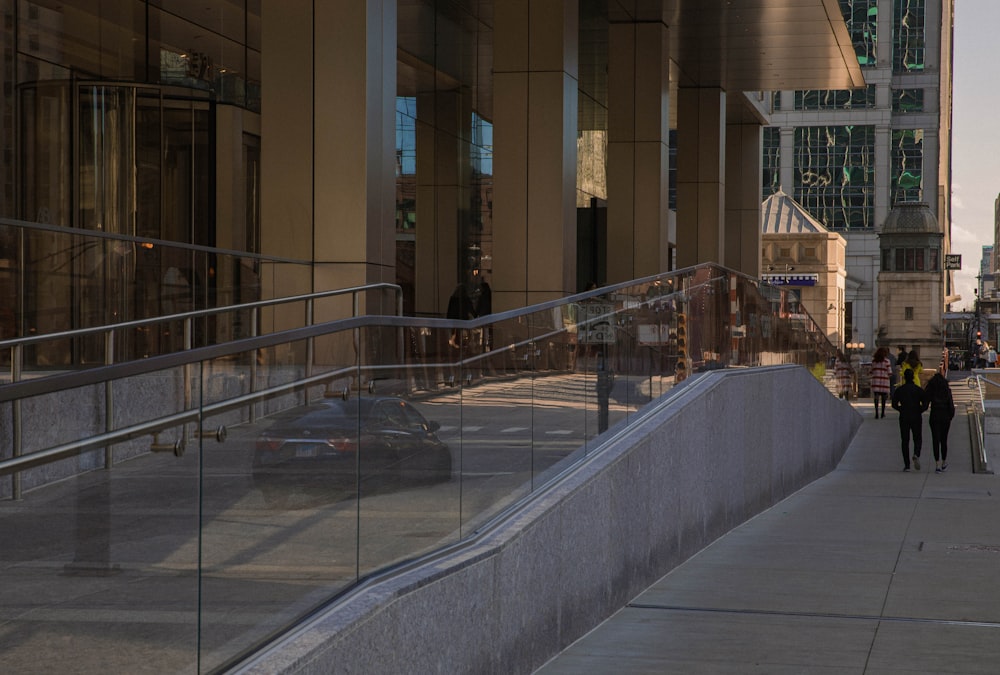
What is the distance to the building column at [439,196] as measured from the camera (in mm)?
27484

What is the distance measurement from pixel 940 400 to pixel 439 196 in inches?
457

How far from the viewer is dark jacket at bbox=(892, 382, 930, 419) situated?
70.7 ft

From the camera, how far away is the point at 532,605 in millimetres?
7152

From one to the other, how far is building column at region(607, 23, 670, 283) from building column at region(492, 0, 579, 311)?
5.34 m

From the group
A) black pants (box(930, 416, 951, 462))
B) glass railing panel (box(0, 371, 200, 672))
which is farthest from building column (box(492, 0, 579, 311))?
glass railing panel (box(0, 371, 200, 672))

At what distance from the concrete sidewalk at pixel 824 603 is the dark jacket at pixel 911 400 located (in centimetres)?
621

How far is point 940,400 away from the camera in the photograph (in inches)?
834

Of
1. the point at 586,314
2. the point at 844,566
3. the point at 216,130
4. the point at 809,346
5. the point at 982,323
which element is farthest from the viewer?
the point at 982,323

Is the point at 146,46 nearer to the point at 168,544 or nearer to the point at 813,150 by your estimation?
the point at 168,544

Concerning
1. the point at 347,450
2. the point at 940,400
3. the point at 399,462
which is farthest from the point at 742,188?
the point at 347,450

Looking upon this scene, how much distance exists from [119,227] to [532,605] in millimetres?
10776

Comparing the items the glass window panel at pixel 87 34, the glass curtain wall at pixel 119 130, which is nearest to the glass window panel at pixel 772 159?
the glass curtain wall at pixel 119 130

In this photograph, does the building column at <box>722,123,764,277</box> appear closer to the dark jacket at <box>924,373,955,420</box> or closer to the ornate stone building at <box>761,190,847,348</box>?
the dark jacket at <box>924,373,955,420</box>

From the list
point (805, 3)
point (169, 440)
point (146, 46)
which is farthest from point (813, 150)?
point (169, 440)
